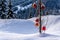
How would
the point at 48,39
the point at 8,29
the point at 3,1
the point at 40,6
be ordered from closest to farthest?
the point at 48,39 → the point at 40,6 → the point at 8,29 → the point at 3,1

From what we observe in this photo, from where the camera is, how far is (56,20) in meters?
14.6

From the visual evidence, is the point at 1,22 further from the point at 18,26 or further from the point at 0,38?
the point at 0,38

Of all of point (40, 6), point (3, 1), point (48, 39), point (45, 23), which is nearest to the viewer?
point (48, 39)

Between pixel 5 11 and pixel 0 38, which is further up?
pixel 0 38

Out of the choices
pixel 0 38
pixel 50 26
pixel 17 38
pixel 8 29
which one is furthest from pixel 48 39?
pixel 50 26

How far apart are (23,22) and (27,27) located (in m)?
0.82

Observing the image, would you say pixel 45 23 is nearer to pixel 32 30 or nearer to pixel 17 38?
pixel 32 30

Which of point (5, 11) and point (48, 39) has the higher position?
point (48, 39)

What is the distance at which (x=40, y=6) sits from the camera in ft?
31.4

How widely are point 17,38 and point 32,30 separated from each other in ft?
15.4

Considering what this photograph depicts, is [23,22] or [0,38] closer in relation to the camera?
[0,38]

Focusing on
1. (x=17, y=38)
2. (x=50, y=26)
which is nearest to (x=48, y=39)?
(x=17, y=38)

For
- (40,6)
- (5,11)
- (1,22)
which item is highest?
(40,6)

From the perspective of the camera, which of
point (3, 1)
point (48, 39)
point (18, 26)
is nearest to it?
point (48, 39)
